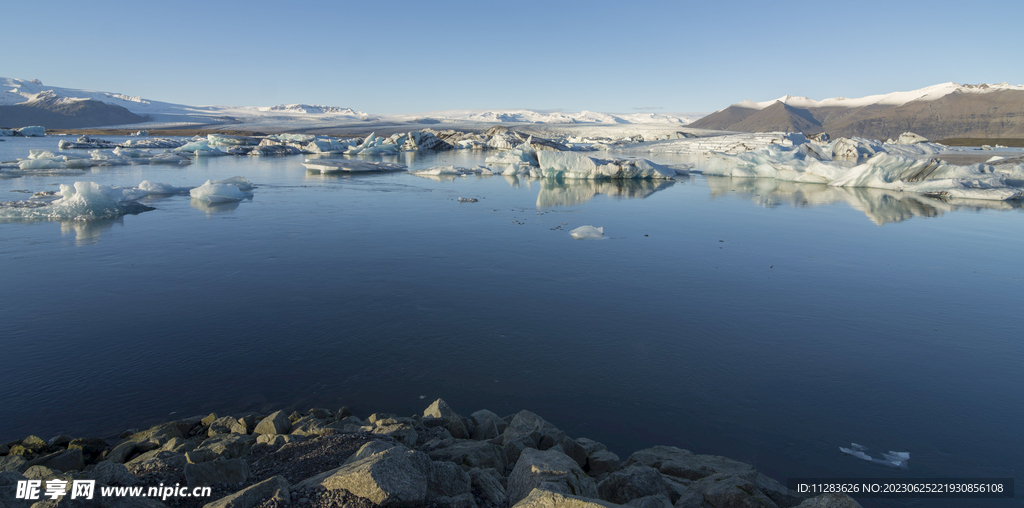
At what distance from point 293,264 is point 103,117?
4168 inches

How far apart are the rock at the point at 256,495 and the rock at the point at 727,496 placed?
1.58m

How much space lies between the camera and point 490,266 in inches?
235

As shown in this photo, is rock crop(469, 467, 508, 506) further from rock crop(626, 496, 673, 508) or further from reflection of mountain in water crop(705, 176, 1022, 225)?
reflection of mountain in water crop(705, 176, 1022, 225)

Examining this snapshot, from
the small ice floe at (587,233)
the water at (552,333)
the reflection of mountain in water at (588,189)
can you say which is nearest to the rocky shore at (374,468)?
the water at (552,333)

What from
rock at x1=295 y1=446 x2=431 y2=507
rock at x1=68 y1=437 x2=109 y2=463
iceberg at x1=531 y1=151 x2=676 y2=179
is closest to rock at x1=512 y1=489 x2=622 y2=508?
rock at x1=295 y1=446 x2=431 y2=507

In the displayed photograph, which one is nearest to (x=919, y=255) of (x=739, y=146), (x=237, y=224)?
(x=237, y=224)

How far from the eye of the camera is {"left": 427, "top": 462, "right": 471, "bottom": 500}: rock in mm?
1889

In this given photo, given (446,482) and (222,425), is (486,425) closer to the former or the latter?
(446,482)

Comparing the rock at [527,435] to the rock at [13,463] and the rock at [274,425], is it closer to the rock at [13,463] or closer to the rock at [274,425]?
the rock at [274,425]

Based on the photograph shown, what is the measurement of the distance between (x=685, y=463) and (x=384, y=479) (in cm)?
151

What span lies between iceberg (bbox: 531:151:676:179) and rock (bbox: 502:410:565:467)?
14922mm

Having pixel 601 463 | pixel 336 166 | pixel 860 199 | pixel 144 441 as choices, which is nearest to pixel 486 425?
pixel 601 463

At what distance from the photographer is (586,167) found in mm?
17094

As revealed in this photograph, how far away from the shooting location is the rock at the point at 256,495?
166 centimetres
